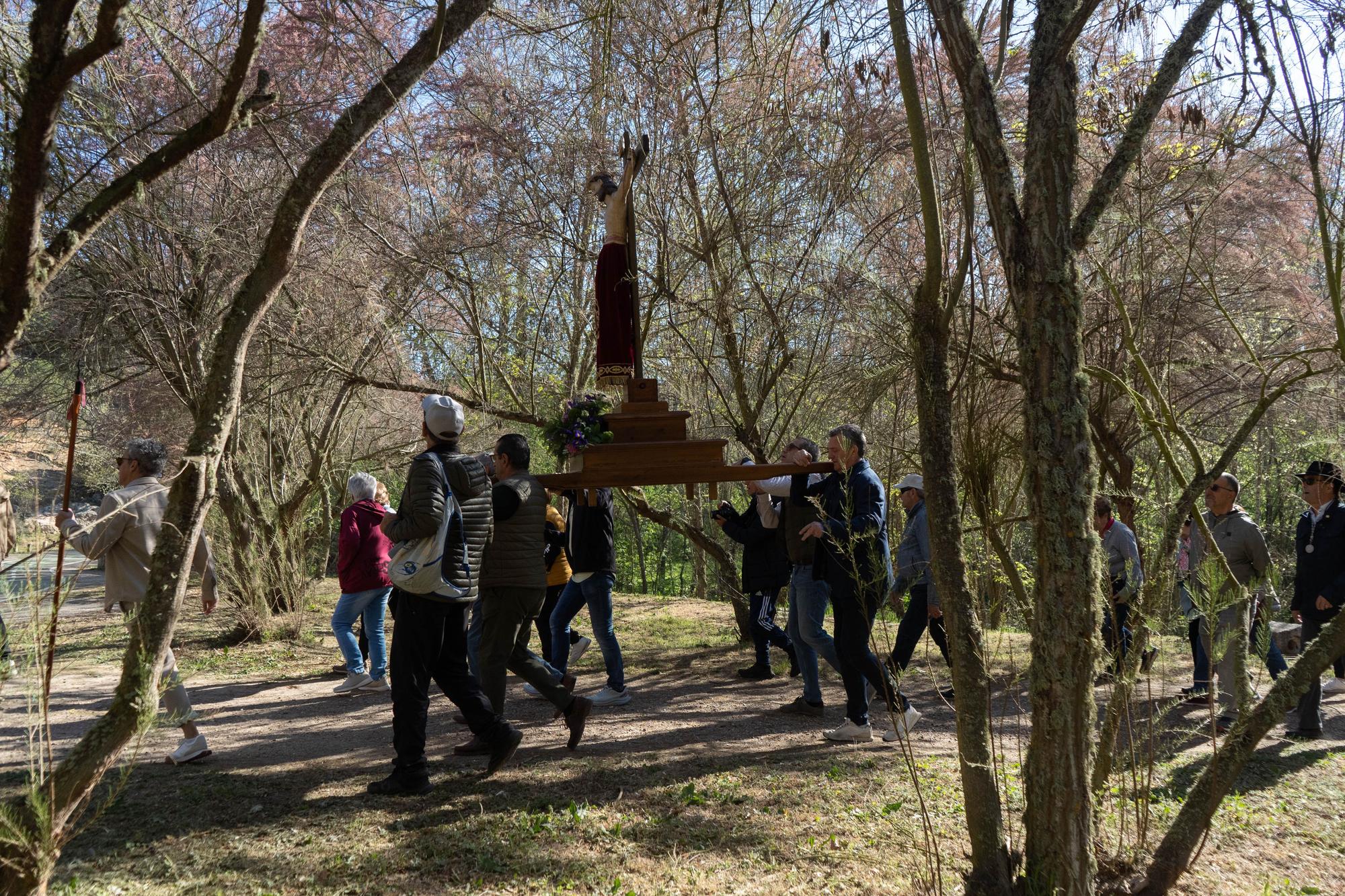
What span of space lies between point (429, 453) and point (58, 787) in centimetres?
239

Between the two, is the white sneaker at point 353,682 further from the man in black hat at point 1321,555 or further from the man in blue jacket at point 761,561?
the man in black hat at point 1321,555

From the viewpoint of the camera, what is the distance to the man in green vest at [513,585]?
5.56 metres

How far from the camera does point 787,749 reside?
6074mm

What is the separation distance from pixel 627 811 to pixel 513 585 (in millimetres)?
1490

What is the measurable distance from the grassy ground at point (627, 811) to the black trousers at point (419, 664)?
0.97ft

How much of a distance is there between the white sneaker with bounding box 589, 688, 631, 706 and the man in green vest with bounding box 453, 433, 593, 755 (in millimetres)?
1646

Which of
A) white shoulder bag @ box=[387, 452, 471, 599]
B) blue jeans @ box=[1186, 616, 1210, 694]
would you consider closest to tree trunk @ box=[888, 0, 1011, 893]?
white shoulder bag @ box=[387, 452, 471, 599]

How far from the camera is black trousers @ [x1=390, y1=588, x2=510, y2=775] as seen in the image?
16.5 ft

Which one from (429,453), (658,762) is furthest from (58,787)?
(658,762)

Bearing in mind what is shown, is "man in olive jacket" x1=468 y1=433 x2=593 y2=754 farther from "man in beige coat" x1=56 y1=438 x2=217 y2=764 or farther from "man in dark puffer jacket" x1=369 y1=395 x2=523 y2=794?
"man in beige coat" x1=56 y1=438 x2=217 y2=764

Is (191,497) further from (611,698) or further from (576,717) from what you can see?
(611,698)

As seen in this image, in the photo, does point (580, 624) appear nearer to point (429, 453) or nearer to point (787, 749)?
point (787, 749)

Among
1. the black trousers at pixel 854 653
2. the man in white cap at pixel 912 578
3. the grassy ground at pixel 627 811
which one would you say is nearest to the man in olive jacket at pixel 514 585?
the grassy ground at pixel 627 811

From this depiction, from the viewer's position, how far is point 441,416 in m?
5.19
